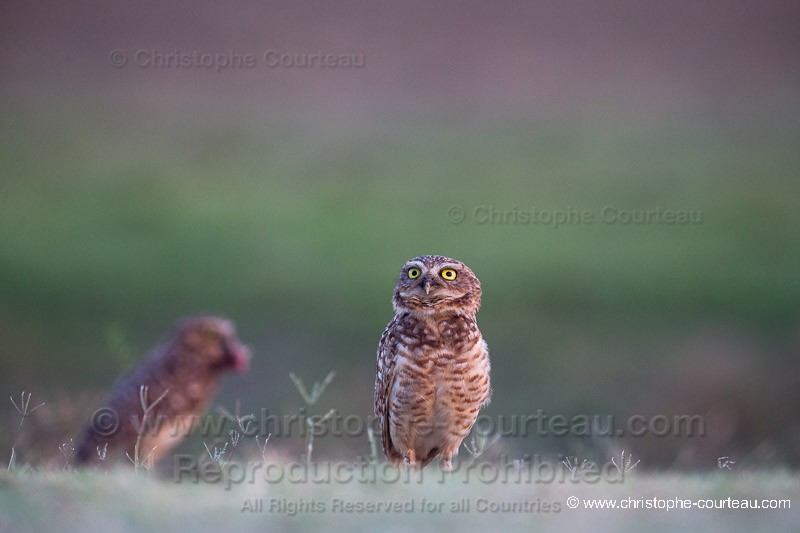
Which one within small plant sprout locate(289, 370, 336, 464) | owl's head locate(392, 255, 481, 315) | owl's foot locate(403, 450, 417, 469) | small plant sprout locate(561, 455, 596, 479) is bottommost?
owl's foot locate(403, 450, 417, 469)

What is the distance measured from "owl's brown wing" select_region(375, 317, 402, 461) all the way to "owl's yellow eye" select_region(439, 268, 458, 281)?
457 millimetres

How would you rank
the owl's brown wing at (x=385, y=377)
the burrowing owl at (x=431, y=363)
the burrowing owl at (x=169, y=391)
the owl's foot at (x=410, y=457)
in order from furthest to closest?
the burrowing owl at (x=169, y=391) < the owl's foot at (x=410, y=457) < the owl's brown wing at (x=385, y=377) < the burrowing owl at (x=431, y=363)

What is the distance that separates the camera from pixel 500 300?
21.8 m

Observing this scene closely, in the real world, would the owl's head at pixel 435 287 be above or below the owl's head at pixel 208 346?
above

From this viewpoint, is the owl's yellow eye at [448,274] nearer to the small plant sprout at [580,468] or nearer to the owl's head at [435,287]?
the owl's head at [435,287]

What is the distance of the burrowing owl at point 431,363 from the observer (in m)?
7.11

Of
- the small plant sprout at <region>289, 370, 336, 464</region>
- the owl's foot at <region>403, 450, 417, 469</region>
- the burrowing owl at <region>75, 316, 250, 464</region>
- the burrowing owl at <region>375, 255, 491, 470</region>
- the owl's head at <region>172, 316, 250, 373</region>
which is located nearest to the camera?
the small plant sprout at <region>289, 370, 336, 464</region>

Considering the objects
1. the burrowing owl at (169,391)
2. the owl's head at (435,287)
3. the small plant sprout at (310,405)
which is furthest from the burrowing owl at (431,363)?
the burrowing owl at (169,391)

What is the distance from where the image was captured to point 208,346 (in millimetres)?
9148

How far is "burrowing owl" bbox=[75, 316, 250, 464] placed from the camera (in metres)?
8.52

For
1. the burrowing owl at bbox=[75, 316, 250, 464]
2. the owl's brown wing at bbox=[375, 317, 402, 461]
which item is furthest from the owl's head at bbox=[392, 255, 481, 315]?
the burrowing owl at bbox=[75, 316, 250, 464]

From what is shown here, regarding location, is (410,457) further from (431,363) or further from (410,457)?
(431,363)

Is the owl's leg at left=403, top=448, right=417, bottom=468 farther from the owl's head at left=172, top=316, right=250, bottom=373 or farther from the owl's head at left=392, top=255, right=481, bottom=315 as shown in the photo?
the owl's head at left=172, top=316, right=250, bottom=373

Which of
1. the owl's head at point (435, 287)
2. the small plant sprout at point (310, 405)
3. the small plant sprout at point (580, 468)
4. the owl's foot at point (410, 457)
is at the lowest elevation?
the owl's foot at point (410, 457)
